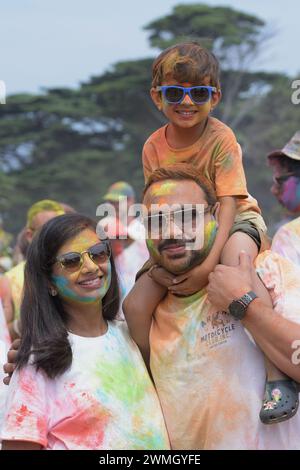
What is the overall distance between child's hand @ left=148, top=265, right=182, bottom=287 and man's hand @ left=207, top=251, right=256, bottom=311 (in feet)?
0.54

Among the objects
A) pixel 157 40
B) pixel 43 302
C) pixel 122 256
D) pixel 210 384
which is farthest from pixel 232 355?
pixel 157 40

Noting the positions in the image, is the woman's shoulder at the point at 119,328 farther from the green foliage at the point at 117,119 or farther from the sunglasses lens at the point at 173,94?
the green foliage at the point at 117,119

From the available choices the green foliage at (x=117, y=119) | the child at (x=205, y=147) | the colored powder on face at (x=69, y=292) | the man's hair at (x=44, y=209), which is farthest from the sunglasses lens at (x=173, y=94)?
the green foliage at (x=117, y=119)

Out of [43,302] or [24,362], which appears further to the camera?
[43,302]

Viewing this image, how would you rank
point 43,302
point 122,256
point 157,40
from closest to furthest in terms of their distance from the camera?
point 43,302, point 122,256, point 157,40

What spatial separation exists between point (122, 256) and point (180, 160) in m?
4.70

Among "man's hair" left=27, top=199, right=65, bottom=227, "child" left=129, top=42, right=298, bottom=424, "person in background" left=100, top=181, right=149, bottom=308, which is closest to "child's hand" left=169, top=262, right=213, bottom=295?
"child" left=129, top=42, right=298, bottom=424

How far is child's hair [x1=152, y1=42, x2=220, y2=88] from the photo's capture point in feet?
11.4

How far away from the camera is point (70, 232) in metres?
3.44

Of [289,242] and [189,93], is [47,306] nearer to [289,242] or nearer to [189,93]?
[189,93]

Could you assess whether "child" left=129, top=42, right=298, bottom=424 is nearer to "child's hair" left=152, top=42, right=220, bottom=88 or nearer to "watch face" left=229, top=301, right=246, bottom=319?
"child's hair" left=152, top=42, right=220, bottom=88

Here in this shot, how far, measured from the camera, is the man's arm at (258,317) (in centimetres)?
308

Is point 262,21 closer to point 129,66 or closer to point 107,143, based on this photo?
point 129,66

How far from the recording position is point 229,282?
10.6ft
